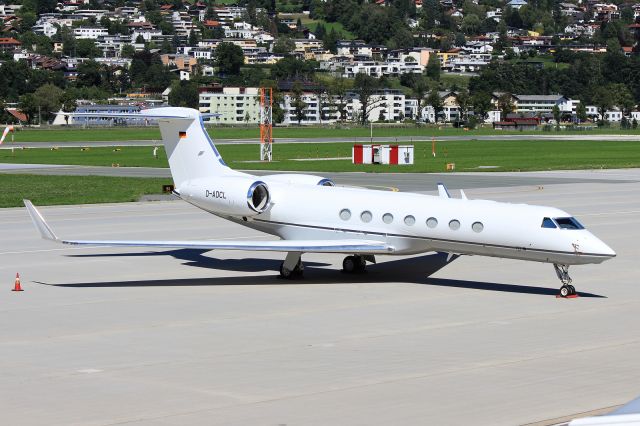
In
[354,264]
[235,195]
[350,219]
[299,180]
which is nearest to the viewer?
[350,219]

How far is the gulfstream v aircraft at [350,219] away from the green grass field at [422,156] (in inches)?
1835

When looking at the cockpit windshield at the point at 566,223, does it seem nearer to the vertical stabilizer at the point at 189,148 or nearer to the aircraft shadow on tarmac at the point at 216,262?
the aircraft shadow on tarmac at the point at 216,262

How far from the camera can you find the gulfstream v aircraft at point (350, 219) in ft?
99.9

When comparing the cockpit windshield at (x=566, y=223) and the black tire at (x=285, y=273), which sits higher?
the cockpit windshield at (x=566, y=223)

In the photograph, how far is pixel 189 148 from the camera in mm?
37250

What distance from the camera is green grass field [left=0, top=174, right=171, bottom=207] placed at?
5825cm

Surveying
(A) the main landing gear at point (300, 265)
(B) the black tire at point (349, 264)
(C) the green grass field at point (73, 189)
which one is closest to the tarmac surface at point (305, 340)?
(B) the black tire at point (349, 264)

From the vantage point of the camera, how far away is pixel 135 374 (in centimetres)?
2169

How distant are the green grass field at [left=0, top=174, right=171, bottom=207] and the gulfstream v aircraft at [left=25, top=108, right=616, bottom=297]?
A: 829 inches

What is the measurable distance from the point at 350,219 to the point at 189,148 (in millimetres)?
6523

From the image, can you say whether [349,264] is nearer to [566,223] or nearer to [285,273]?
[285,273]

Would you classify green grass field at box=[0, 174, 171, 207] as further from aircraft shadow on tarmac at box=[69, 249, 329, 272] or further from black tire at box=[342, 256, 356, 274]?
black tire at box=[342, 256, 356, 274]

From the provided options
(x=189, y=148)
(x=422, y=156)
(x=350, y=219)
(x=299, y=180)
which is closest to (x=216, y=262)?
(x=189, y=148)

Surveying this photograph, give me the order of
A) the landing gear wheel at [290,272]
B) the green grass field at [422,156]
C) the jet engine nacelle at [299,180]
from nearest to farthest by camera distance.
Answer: the landing gear wheel at [290,272] < the jet engine nacelle at [299,180] < the green grass field at [422,156]
